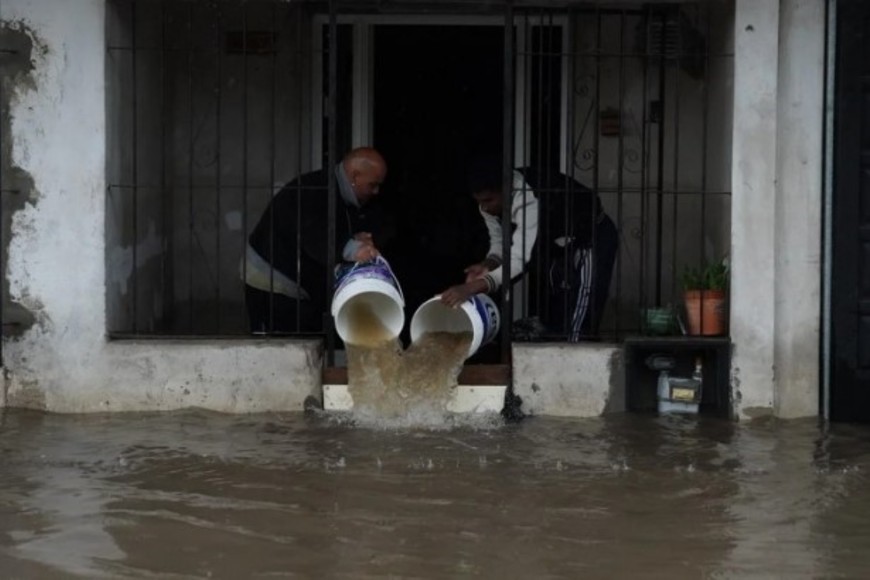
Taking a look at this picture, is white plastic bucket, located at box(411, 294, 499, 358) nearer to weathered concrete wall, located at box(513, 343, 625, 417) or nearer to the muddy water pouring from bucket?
the muddy water pouring from bucket

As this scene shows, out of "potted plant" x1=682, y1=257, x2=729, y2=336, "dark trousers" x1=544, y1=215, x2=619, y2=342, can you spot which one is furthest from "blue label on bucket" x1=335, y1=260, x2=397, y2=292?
"potted plant" x1=682, y1=257, x2=729, y2=336

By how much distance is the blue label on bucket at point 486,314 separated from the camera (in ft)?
27.9

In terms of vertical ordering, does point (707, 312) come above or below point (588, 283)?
below

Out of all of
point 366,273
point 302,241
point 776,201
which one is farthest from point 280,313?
point 776,201

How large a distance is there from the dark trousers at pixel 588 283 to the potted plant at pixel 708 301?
0.69 m

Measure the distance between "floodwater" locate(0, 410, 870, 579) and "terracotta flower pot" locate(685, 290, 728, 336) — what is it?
1.75 ft

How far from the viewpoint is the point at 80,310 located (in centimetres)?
851

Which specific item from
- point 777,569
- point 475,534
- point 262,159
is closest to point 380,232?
point 262,159

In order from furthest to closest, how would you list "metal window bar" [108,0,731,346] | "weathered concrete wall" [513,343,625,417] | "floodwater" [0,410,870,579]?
1. "metal window bar" [108,0,731,346]
2. "weathered concrete wall" [513,343,625,417]
3. "floodwater" [0,410,870,579]

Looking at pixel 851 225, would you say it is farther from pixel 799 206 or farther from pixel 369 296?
pixel 369 296

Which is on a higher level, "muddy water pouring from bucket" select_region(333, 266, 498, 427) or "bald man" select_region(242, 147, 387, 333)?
"bald man" select_region(242, 147, 387, 333)

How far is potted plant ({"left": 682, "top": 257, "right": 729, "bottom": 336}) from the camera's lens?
8555 mm

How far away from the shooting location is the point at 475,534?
596 centimetres

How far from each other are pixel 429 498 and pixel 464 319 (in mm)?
2428
